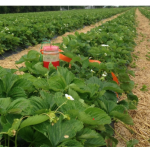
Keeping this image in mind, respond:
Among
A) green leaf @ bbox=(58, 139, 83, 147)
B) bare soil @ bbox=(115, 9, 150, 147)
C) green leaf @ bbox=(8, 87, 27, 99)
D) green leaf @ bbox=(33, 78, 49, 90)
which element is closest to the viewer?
green leaf @ bbox=(58, 139, 83, 147)

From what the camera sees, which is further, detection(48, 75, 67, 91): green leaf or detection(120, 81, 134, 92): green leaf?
detection(120, 81, 134, 92): green leaf

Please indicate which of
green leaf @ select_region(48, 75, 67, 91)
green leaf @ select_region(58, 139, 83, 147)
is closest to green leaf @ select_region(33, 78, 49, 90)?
A: green leaf @ select_region(48, 75, 67, 91)

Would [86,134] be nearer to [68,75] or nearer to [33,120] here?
[33,120]

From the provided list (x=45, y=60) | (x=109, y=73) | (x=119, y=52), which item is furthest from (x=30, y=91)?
(x=119, y=52)

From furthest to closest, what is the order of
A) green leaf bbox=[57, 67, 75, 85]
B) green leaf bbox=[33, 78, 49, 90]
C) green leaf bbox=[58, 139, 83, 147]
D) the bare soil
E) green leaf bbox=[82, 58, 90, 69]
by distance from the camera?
1. the bare soil
2. green leaf bbox=[82, 58, 90, 69]
3. green leaf bbox=[57, 67, 75, 85]
4. green leaf bbox=[33, 78, 49, 90]
5. green leaf bbox=[58, 139, 83, 147]

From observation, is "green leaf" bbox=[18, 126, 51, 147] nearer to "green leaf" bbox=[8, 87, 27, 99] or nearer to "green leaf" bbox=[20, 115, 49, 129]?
"green leaf" bbox=[20, 115, 49, 129]

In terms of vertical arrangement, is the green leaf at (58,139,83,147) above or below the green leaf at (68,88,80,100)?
below

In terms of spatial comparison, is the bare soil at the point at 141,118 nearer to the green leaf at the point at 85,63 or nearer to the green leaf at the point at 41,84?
the green leaf at the point at 41,84

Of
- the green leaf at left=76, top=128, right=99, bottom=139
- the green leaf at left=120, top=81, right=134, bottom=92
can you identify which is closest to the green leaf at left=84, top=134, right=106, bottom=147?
the green leaf at left=76, top=128, right=99, bottom=139

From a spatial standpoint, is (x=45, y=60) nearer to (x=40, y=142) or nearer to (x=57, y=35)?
(x=40, y=142)

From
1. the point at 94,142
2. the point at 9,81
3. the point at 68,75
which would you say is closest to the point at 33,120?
the point at 94,142

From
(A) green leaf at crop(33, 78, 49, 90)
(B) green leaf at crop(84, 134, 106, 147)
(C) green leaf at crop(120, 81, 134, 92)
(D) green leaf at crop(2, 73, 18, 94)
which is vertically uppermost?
(D) green leaf at crop(2, 73, 18, 94)

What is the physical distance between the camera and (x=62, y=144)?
73 cm

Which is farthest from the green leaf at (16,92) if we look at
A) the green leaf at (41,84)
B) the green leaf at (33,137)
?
the green leaf at (33,137)
